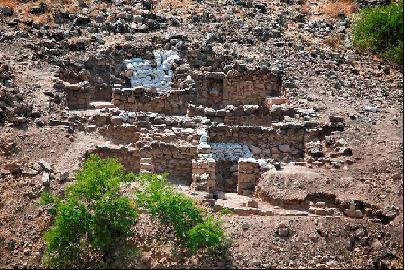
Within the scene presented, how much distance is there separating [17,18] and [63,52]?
Result: 295 cm

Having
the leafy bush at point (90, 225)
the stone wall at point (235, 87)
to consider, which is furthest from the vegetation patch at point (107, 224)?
the stone wall at point (235, 87)

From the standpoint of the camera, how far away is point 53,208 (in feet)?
60.7

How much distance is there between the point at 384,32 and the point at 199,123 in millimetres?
7841

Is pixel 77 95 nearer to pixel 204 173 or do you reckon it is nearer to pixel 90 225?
pixel 204 173

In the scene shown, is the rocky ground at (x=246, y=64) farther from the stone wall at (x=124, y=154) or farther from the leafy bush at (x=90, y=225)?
the leafy bush at (x=90, y=225)

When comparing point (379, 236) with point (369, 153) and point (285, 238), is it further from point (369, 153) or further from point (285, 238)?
point (369, 153)

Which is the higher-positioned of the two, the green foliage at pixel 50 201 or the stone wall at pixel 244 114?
the stone wall at pixel 244 114

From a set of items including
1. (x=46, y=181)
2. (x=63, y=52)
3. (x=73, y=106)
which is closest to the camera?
(x=46, y=181)

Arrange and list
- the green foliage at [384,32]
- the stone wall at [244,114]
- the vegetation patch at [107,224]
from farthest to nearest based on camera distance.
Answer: the green foliage at [384,32] < the stone wall at [244,114] < the vegetation patch at [107,224]

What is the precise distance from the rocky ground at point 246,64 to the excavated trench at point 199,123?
0.47 m

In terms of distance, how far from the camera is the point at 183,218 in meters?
17.7

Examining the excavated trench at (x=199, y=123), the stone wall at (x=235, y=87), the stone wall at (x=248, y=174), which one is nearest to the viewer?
the excavated trench at (x=199, y=123)

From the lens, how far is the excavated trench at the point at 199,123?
2184cm

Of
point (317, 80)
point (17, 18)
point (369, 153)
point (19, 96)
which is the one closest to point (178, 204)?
point (369, 153)
